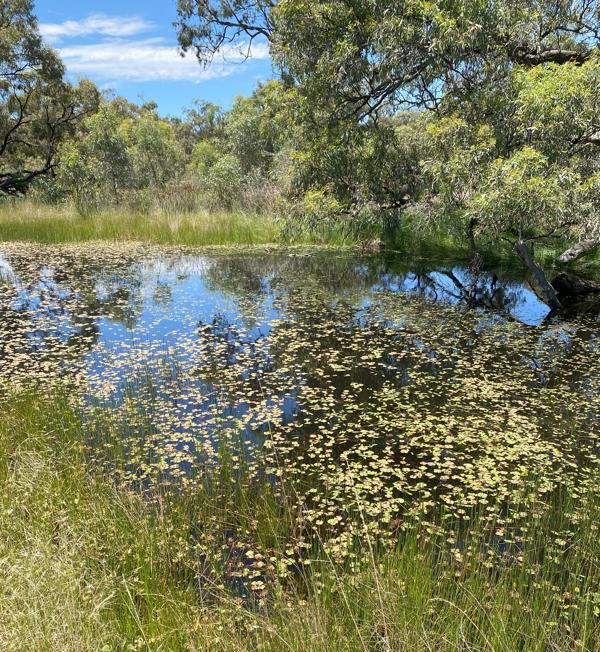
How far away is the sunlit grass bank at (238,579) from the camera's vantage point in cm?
169

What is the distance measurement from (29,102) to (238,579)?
21762 mm

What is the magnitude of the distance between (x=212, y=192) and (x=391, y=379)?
12.8m

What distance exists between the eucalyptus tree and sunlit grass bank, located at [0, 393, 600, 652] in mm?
19354

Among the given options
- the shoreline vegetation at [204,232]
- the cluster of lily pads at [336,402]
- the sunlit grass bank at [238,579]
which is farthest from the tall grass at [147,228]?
the sunlit grass bank at [238,579]

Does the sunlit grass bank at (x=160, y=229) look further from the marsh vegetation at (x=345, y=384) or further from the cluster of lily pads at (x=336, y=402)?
the cluster of lily pads at (x=336, y=402)

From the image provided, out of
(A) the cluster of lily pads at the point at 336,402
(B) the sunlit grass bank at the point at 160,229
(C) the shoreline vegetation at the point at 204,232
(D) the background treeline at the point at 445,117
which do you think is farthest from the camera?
(B) the sunlit grass bank at the point at 160,229

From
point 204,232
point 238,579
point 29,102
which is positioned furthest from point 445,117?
point 29,102

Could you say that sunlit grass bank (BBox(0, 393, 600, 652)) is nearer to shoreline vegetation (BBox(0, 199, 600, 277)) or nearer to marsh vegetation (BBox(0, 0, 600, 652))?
marsh vegetation (BBox(0, 0, 600, 652))

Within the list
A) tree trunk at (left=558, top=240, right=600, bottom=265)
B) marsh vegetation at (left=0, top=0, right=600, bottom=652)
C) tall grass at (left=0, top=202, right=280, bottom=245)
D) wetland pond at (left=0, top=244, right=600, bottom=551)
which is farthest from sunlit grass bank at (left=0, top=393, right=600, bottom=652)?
tall grass at (left=0, top=202, right=280, bottom=245)

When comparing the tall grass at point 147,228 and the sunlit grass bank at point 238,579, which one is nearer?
the sunlit grass bank at point 238,579

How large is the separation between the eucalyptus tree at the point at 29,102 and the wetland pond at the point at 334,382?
1318cm

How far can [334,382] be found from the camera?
180 inches

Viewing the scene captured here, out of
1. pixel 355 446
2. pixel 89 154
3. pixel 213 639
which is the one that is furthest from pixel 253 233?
pixel 213 639

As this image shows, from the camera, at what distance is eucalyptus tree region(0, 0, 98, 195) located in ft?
56.1
